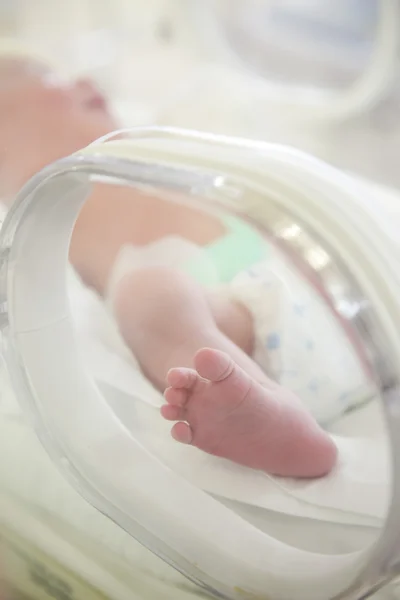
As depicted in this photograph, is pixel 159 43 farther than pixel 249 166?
Yes

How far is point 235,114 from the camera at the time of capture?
1316 millimetres

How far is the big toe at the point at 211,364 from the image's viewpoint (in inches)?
16.9

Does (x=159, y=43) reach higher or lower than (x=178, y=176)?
higher

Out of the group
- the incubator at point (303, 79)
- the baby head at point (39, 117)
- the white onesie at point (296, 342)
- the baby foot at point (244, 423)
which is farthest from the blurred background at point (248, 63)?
the baby foot at point (244, 423)

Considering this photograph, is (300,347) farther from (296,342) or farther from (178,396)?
(178,396)

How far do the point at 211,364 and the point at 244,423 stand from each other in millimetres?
57

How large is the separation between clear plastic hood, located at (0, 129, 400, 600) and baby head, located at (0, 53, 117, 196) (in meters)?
0.16

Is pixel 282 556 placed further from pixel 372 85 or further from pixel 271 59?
pixel 271 59

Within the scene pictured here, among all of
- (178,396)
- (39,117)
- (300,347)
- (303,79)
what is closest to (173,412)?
(178,396)

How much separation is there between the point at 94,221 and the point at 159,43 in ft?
3.41

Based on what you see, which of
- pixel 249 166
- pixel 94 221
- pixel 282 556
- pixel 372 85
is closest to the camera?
pixel 249 166

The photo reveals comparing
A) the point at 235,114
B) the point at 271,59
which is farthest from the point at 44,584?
the point at 271,59

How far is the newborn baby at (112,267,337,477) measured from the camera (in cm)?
45

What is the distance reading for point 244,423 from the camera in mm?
457
